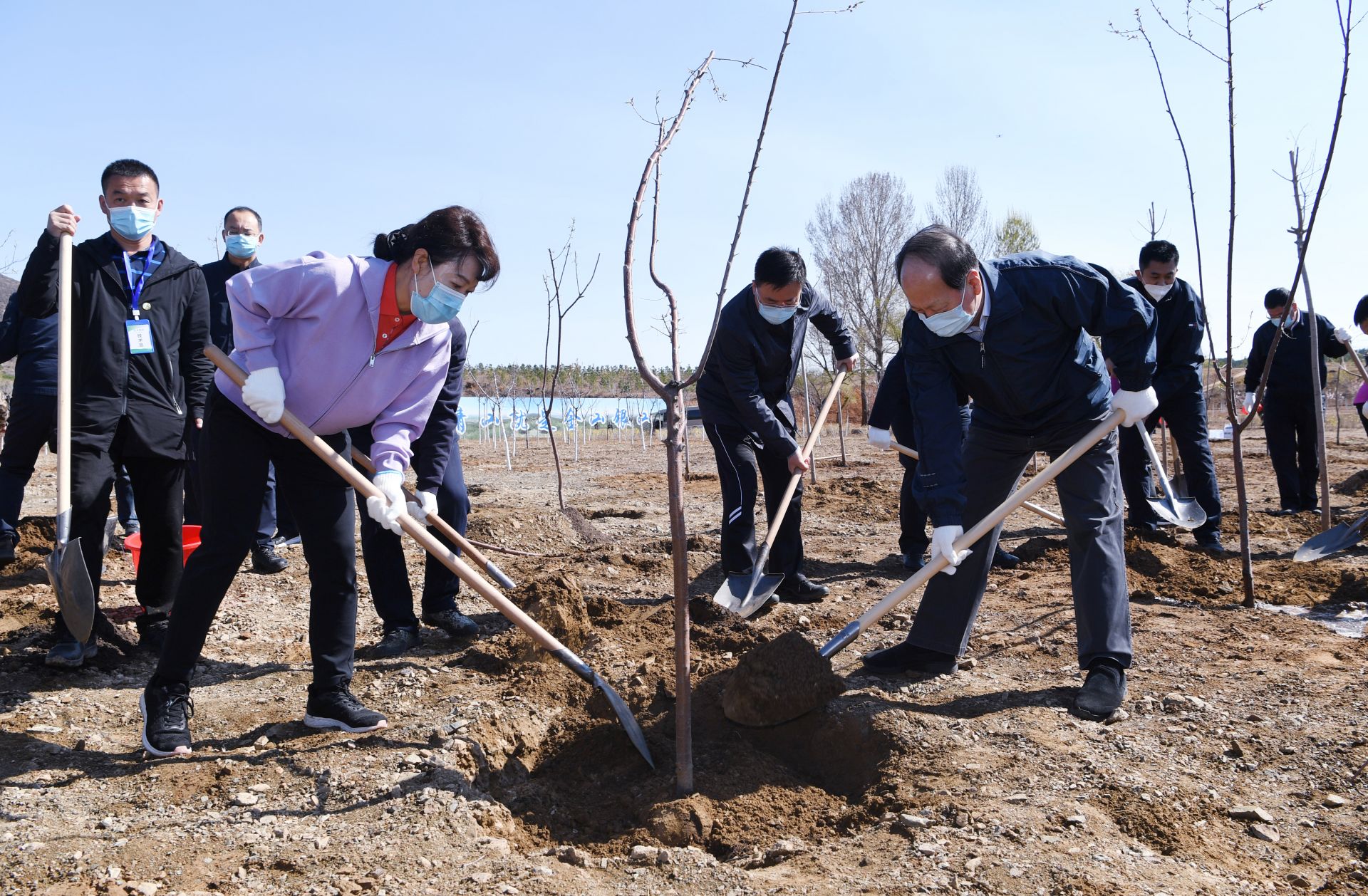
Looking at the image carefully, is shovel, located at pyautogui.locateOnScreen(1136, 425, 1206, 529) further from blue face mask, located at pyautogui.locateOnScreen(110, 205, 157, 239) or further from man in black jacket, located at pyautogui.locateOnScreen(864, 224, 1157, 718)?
blue face mask, located at pyautogui.locateOnScreen(110, 205, 157, 239)

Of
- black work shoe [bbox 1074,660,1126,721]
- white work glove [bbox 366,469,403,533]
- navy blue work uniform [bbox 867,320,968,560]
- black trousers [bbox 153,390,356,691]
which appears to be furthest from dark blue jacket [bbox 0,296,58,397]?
black work shoe [bbox 1074,660,1126,721]

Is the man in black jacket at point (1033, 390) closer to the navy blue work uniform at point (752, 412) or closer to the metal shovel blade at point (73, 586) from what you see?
the navy blue work uniform at point (752, 412)

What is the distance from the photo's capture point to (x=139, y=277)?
11.6 ft

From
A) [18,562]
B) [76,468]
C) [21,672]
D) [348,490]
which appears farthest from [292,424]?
[18,562]

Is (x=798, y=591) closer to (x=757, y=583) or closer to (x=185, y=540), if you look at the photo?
(x=757, y=583)

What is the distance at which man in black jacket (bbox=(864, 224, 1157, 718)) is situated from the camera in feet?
9.67

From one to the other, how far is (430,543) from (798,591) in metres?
2.39

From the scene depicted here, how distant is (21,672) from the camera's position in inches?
133

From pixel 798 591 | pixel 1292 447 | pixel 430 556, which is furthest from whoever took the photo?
pixel 1292 447

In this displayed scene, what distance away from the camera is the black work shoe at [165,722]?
274 centimetres

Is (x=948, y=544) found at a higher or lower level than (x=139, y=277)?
lower

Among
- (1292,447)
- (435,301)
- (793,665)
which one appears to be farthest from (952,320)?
(1292,447)

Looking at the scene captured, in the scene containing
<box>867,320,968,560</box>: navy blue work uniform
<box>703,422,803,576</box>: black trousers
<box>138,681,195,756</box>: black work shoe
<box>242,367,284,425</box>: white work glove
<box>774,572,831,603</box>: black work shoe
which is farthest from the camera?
<box>867,320,968,560</box>: navy blue work uniform

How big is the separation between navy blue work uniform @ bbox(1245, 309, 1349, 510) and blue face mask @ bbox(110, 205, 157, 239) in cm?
731
